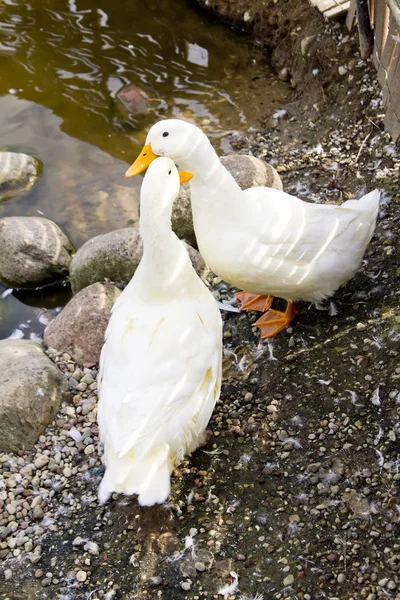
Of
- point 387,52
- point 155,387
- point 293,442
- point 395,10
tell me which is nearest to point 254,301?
point 293,442

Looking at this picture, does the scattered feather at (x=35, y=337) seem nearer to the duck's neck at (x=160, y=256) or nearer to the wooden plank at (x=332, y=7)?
the duck's neck at (x=160, y=256)

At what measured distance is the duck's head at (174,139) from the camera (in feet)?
11.1

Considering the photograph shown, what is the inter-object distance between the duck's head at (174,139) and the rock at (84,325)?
1050 mm

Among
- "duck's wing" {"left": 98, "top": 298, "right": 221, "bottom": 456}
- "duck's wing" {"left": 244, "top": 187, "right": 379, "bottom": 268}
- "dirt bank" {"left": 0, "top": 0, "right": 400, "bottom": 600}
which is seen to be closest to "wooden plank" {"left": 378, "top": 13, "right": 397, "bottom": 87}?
"dirt bank" {"left": 0, "top": 0, "right": 400, "bottom": 600}

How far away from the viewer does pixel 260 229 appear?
3.42 m

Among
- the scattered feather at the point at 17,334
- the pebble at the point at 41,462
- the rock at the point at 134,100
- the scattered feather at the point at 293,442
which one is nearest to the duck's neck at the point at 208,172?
the scattered feather at the point at 293,442

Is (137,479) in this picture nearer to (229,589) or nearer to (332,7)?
(229,589)

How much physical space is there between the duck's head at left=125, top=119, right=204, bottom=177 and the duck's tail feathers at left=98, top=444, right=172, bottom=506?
156cm

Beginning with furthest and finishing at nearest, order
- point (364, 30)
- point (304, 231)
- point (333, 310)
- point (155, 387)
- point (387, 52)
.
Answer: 1. point (364, 30)
2. point (387, 52)
3. point (333, 310)
4. point (304, 231)
5. point (155, 387)

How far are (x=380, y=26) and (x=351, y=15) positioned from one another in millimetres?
752

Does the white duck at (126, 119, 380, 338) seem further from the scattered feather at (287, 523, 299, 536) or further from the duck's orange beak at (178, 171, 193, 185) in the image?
the scattered feather at (287, 523, 299, 536)

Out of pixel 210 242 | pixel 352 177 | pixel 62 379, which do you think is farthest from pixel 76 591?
pixel 352 177

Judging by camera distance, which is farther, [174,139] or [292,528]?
[174,139]

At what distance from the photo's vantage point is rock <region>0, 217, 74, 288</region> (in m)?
4.77
